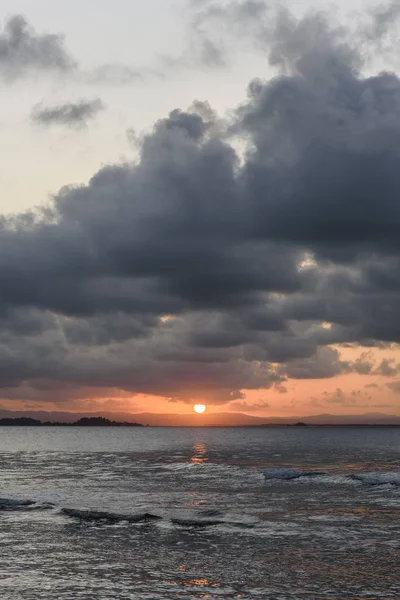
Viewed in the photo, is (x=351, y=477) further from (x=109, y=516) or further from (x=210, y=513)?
(x=109, y=516)

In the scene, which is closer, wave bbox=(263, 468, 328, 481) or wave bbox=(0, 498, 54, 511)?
wave bbox=(0, 498, 54, 511)

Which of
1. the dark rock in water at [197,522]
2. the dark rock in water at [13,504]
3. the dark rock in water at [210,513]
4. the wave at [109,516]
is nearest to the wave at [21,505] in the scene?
the dark rock in water at [13,504]

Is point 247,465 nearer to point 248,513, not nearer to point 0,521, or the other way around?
point 248,513

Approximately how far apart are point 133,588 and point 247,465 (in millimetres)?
82874

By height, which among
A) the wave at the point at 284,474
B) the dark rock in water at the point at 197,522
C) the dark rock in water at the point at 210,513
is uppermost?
the dark rock in water at the point at 197,522

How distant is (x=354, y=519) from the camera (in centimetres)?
4453

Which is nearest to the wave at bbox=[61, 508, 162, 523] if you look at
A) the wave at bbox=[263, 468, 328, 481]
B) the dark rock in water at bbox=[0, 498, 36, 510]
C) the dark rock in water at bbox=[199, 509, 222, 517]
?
the dark rock in water at bbox=[199, 509, 222, 517]

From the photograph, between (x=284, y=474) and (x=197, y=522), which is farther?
(x=284, y=474)

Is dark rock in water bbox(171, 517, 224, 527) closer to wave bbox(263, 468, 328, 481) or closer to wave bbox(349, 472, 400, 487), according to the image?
wave bbox(349, 472, 400, 487)

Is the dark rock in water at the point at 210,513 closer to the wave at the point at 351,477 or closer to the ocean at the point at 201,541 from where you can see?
the ocean at the point at 201,541

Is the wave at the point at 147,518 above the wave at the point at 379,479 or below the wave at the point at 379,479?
above

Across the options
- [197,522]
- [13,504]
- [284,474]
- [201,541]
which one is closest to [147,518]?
[197,522]

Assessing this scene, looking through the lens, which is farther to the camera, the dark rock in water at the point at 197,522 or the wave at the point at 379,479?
the wave at the point at 379,479

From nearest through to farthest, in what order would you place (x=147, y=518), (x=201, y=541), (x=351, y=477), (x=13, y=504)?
(x=201, y=541), (x=147, y=518), (x=13, y=504), (x=351, y=477)
